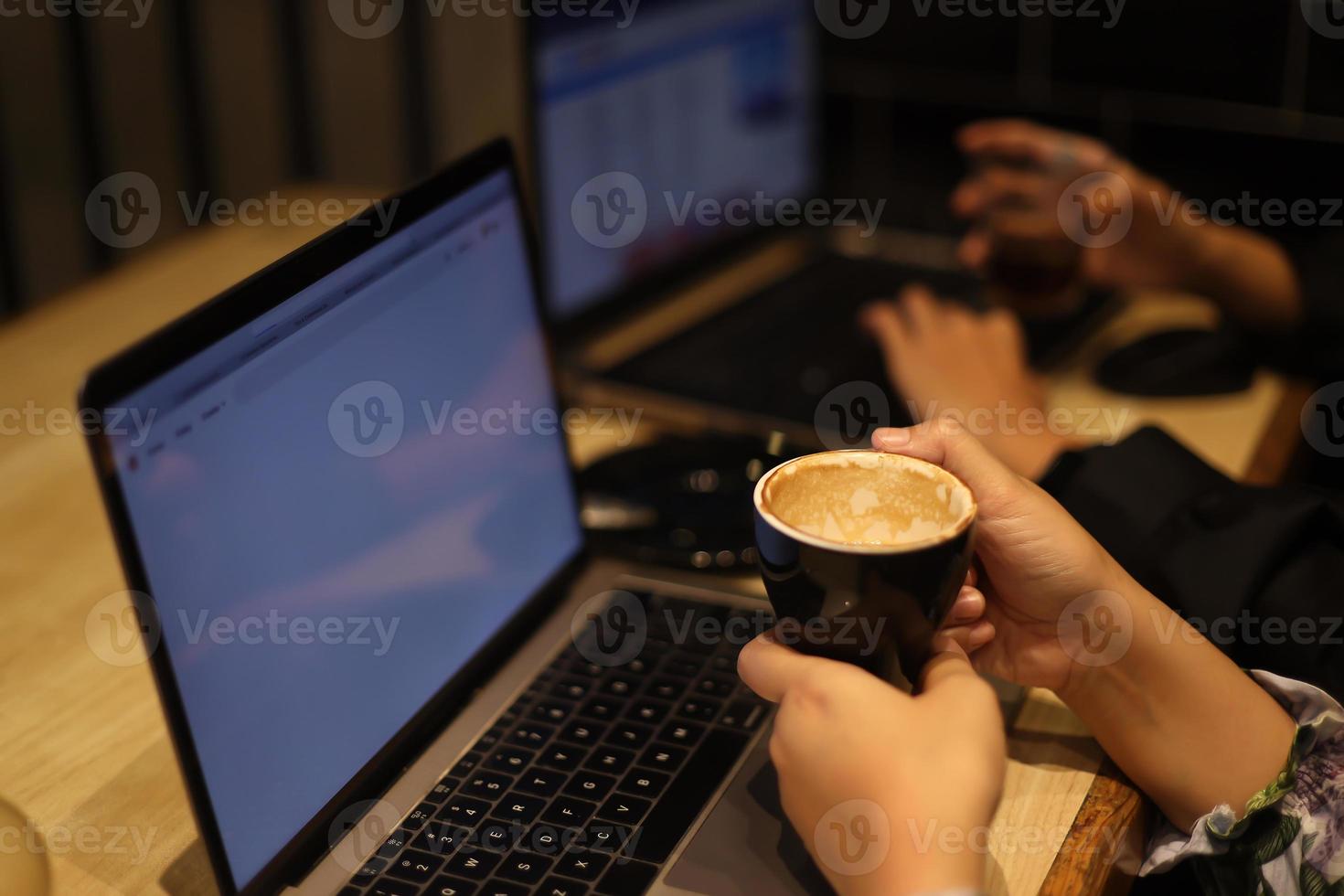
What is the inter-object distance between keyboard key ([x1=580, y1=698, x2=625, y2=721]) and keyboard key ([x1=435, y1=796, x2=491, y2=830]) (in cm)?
11

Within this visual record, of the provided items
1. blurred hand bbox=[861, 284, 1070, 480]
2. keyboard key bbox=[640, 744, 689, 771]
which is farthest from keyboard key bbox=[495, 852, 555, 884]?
blurred hand bbox=[861, 284, 1070, 480]

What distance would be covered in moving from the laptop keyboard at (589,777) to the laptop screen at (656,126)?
1.75ft

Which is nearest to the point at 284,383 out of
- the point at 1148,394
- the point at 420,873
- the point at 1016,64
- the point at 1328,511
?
the point at 420,873

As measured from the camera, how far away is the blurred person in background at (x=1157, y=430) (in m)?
0.86

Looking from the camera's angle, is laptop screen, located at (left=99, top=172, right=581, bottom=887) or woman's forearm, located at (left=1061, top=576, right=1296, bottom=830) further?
woman's forearm, located at (left=1061, top=576, right=1296, bottom=830)

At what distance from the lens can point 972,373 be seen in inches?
50.2

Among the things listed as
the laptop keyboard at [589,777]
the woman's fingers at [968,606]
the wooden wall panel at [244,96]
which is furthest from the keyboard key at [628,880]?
the wooden wall panel at [244,96]

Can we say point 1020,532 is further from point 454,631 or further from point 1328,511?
point 454,631

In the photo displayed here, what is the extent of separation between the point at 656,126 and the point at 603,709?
782mm

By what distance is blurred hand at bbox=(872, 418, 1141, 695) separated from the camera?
→ 2.51 feet

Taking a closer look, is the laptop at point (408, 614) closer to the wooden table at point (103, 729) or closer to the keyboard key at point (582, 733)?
the keyboard key at point (582, 733)

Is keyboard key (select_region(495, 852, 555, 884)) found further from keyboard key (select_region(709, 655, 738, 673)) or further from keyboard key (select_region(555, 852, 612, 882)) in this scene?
keyboard key (select_region(709, 655, 738, 673))

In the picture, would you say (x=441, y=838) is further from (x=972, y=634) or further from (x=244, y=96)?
(x=244, y=96)

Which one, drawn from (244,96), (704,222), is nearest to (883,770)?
(704,222)
